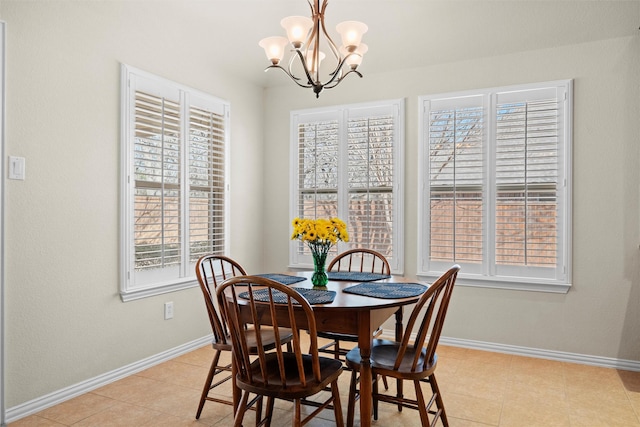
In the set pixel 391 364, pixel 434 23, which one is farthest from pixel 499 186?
pixel 391 364

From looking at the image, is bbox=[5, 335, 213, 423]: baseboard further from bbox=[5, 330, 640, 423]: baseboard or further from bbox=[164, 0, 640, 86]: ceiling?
bbox=[164, 0, 640, 86]: ceiling

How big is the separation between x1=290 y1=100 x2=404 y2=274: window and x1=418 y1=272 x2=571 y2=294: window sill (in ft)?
1.92

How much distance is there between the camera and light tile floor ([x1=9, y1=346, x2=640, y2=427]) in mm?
2539

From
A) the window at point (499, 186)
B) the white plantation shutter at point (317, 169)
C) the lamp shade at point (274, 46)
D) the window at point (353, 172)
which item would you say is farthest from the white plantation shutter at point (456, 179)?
the lamp shade at point (274, 46)

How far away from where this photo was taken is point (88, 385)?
2.93 m

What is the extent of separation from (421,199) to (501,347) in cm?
140

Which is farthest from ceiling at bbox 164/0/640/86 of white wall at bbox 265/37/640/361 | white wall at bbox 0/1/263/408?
white wall at bbox 0/1/263/408

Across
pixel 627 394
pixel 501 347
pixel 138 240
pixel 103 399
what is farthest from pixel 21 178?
pixel 627 394

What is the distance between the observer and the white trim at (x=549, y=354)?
3.37 metres

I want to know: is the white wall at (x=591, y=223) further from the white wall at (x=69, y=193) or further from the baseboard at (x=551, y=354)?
the white wall at (x=69, y=193)

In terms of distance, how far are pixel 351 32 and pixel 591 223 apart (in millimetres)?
2397

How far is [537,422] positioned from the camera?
2523 mm

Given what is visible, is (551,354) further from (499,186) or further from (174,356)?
(174,356)

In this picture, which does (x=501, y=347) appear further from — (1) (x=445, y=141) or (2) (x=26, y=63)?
(2) (x=26, y=63)
